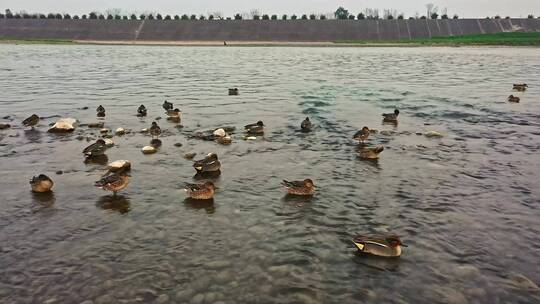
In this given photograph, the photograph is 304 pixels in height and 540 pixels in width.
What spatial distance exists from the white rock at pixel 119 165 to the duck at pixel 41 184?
5.24 feet

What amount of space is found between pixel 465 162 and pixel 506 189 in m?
2.17

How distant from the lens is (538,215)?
27.9 feet

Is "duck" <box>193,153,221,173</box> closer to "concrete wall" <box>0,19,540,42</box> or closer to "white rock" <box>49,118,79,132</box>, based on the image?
"white rock" <box>49,118,79,132</box>

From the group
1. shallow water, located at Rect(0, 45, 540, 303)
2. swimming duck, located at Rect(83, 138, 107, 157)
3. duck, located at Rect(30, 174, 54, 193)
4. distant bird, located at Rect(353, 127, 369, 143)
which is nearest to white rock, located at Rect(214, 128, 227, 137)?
shallow water, located at Rect(0, 45, 540, 303)

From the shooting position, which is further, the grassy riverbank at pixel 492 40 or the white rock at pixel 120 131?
the grassy riverbank at pixel 492 40

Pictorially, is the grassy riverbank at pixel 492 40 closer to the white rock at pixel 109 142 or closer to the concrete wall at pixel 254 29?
the concrete wall at pixel 254 29

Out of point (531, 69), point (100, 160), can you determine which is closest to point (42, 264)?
point (100, 160)

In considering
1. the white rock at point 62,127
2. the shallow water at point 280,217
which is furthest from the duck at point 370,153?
the white rock at point 62,127

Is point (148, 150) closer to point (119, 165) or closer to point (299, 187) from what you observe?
point (119, 165)

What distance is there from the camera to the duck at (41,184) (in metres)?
9.38

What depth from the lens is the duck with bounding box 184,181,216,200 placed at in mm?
9156

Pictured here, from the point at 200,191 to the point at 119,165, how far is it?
2888 mm

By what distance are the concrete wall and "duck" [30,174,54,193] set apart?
10256 centimetres

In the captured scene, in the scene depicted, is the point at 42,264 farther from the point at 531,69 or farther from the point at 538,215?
the point at 531,69
